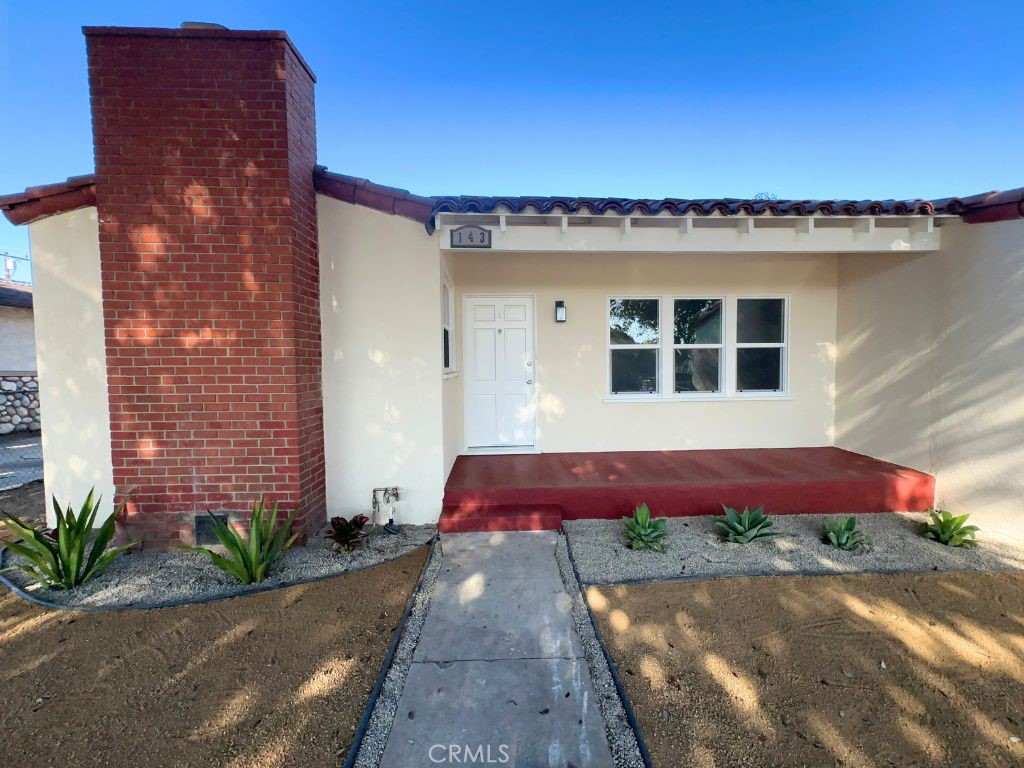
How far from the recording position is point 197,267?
3.99m

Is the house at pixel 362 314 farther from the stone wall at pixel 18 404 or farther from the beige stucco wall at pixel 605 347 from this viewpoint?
the stone wall at pixel 18 404

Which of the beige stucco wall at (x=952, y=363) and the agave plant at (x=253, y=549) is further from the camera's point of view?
the beige stucco wall at (x=952, y=363)

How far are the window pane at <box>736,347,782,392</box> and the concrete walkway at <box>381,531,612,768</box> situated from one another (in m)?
4.46

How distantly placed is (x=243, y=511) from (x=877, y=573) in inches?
219

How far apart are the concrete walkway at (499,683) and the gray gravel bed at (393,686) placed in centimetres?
4

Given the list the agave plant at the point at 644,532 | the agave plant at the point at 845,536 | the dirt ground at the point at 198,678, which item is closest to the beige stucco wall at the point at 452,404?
the dirt ground at the point at 198,678

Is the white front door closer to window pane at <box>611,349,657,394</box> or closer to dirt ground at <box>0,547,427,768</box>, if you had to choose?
window pane at <box>611,349,657,394</box>

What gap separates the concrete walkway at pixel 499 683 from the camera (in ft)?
6.63

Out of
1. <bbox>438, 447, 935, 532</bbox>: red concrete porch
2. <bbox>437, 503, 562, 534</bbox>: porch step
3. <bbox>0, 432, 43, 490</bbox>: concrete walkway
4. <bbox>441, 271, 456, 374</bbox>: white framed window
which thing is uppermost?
<bbox>441, 271, 456, 374</bbox>: white framed window

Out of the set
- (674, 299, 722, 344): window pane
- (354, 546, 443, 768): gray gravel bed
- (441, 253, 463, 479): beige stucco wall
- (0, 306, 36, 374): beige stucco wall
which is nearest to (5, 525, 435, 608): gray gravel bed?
(354, 546, 443, 768): gray gravel bed

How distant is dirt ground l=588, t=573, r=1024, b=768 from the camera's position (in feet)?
6.72

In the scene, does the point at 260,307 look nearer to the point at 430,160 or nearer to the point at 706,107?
the point at 430,160

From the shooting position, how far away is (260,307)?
13.2 ft

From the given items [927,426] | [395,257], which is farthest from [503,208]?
[927,426]
